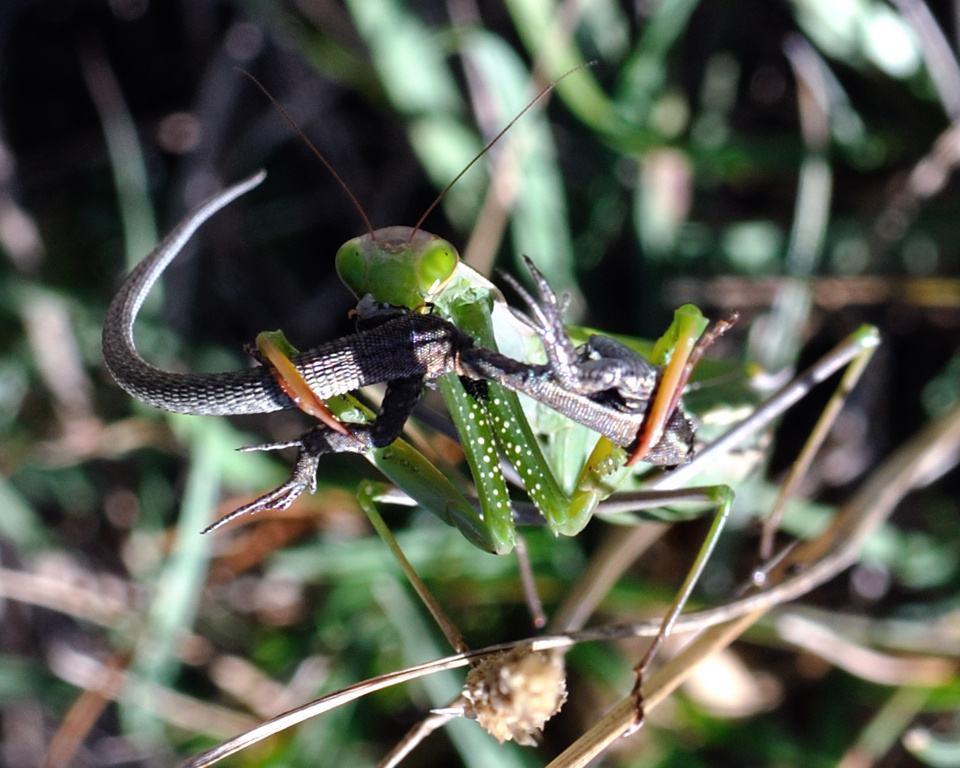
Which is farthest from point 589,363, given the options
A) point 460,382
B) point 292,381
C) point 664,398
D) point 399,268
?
point 292,381

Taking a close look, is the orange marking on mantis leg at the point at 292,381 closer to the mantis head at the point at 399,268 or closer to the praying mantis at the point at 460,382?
the praying mantis at the point at 460,382

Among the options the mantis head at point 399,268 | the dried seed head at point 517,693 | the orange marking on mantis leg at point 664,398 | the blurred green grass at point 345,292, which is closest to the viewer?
the dried seed head at point 517,693

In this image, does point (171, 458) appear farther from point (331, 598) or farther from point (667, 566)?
point (667, 566)

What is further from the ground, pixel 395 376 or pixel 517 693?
pixel 395 376

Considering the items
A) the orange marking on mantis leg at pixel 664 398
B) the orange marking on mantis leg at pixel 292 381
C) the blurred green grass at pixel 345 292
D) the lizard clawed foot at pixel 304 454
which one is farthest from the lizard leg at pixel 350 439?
the blurred green grass at pixel 345 292

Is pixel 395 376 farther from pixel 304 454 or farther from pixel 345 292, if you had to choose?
pixel 345 292

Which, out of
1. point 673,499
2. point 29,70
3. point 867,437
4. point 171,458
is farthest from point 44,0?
point 867,437
